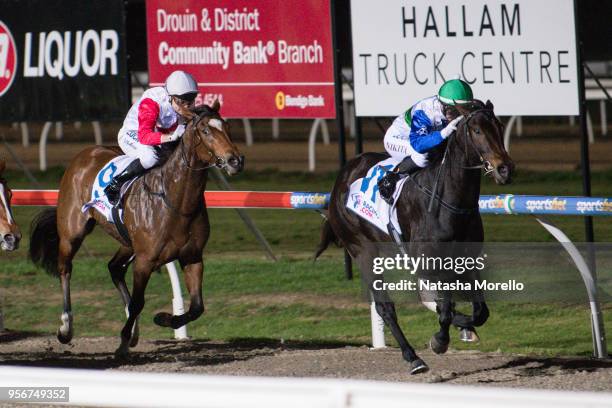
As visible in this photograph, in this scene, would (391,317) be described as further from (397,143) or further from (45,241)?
(45,241)

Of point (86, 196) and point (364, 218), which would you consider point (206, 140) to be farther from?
point (86, 196)

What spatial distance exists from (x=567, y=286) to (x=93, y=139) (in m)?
12.8

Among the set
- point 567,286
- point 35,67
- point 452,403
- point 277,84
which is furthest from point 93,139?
point 452,403

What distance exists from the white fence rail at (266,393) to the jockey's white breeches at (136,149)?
4.03 m

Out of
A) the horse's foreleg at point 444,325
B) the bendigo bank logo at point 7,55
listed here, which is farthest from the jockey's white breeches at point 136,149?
the bendigo bank logo at point 7,55

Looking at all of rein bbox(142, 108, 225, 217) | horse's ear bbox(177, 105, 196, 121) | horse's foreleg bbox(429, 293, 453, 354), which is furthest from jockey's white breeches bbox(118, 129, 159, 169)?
horse's foreleg bbox(429, 293, 453, 354)

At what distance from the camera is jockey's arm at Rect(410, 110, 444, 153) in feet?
21.5

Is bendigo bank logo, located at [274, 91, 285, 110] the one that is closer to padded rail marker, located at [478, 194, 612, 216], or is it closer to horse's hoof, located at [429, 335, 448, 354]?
padded rail marker, located at [478, 194, 612, 216]

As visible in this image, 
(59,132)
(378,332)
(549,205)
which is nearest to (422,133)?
(549,205)

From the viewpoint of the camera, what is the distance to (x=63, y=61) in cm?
980

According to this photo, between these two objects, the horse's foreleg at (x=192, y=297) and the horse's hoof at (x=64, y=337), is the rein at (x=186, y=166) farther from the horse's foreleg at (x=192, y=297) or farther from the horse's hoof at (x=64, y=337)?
the horse's hoof at (x=64, y=337)

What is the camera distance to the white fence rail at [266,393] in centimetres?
288

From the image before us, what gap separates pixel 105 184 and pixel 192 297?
1.01 metres

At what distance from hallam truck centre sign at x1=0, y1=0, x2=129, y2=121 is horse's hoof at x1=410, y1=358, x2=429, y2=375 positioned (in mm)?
3955
